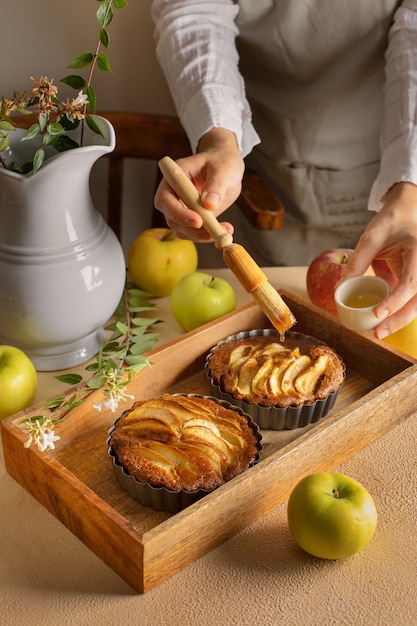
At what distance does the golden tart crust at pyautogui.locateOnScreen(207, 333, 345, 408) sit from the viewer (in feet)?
3.87

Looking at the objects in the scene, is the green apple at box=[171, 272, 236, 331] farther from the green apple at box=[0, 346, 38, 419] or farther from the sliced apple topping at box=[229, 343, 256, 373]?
the green apple at box=[0, 346, 38, 419]

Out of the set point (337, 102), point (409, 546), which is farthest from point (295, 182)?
point (409, 546)

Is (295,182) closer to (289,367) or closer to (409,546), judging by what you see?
(289,367)

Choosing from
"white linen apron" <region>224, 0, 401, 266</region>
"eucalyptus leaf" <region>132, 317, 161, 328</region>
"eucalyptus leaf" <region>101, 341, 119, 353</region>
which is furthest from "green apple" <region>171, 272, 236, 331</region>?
"white linen apron" <region>224, 0, 401, 266</region>

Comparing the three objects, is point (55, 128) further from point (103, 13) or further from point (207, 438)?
point (207, 438)

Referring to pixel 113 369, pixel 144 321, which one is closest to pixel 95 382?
pixel 113 369

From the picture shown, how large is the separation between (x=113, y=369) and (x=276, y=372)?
250 millimetres

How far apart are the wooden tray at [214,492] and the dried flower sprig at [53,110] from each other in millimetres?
346

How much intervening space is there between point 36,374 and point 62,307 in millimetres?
128

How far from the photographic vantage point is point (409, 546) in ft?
3.26

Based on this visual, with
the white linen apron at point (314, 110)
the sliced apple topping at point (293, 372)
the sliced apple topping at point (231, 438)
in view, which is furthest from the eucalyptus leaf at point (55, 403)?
the white linen apron at point (314, 110)

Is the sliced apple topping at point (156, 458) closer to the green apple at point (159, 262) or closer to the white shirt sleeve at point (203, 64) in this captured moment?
the green apple at point (159, 262)

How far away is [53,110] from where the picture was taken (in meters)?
1.12

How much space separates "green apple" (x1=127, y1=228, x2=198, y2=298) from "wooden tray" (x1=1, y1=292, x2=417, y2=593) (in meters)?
0.20
